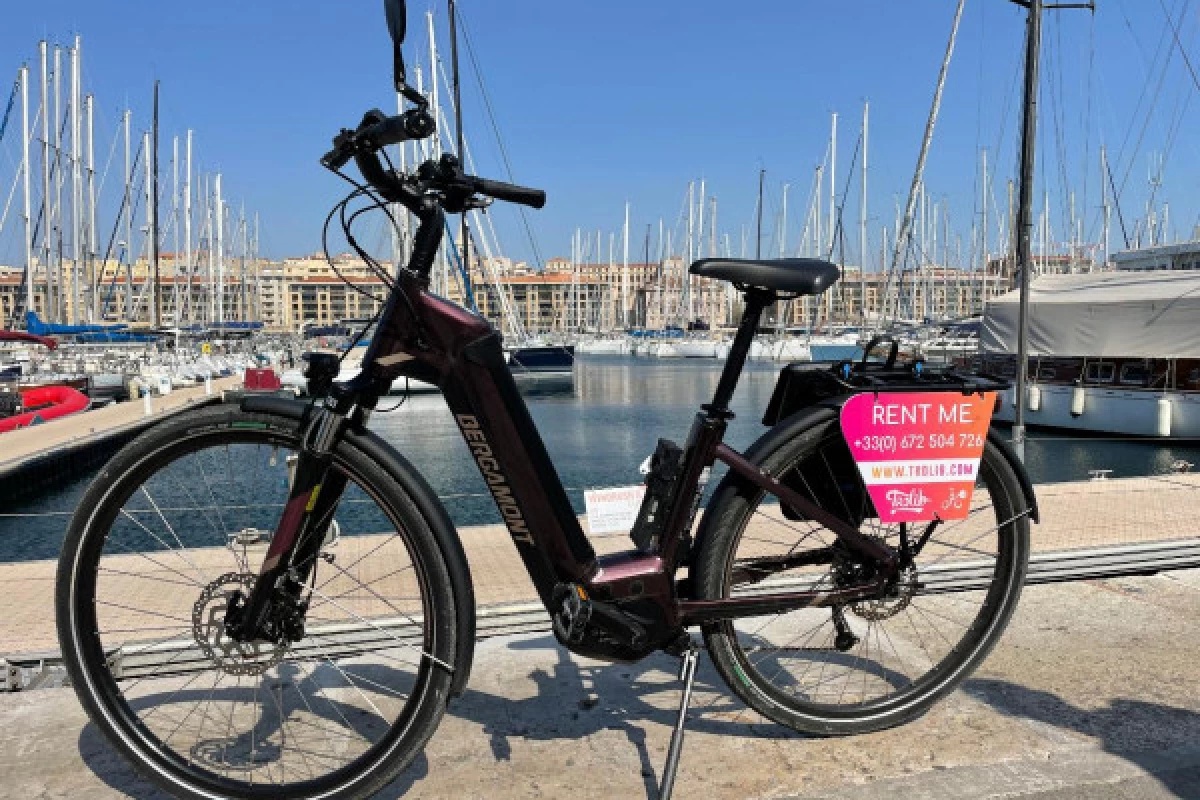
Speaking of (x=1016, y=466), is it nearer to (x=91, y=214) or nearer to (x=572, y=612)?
(x=572, y=612)

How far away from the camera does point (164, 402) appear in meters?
27.5

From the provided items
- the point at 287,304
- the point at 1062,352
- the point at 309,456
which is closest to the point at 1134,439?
the point at 1062,352

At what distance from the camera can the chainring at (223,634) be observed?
7.73ft

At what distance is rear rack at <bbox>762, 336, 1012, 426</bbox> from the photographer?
2.73m

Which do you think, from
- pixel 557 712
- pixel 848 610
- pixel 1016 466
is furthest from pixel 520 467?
pixel 1016 466

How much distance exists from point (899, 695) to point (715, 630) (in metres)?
0.66

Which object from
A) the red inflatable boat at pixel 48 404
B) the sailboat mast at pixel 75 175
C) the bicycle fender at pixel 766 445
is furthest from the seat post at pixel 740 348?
the sailboat mast at pixel 75 175

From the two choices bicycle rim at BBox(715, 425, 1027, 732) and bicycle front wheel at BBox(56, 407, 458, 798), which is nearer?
bicycle front wheel at BBox(56, 407, 458, 798)

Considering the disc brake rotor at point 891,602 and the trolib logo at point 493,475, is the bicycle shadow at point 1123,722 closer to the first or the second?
the disc brake rotor at point 891,602

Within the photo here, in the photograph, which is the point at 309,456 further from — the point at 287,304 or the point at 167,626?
the point at 287,304

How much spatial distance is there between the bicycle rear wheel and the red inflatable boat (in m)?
22.9

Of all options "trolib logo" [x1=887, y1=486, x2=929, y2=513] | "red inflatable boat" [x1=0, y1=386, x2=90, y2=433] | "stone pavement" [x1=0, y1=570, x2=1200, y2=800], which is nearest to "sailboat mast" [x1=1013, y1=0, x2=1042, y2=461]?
"stone pavement" [x1=0, y1=570, x2=1200, y2=800]

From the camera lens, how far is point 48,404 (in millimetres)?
25078

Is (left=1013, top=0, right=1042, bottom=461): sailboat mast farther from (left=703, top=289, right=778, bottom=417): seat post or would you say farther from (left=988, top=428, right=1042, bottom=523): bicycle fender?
(left=703, top=289, right=778, bottom=417): seat post
